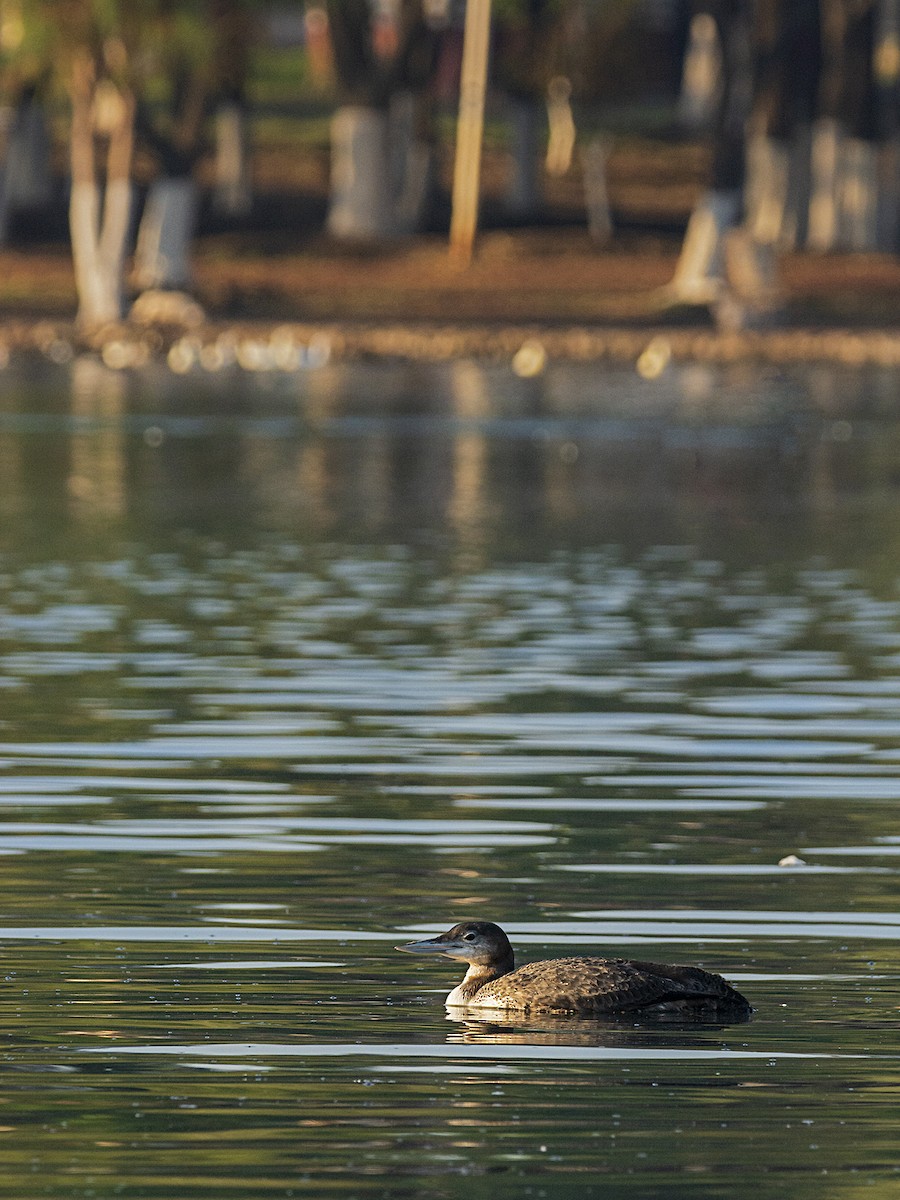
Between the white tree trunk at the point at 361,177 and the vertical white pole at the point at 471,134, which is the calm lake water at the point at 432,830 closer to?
the white tree trunk at the point at 361,177

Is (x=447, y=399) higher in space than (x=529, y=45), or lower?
lower

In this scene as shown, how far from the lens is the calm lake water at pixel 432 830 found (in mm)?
9141

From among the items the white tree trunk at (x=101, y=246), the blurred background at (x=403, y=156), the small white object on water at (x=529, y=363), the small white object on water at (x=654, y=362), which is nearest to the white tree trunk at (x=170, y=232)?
the blurred background at (x=403, y=156)

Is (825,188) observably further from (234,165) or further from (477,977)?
(477,977)

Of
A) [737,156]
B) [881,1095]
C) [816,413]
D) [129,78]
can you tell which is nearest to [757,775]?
[881,1095]

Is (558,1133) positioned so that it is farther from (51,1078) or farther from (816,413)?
(816,413)

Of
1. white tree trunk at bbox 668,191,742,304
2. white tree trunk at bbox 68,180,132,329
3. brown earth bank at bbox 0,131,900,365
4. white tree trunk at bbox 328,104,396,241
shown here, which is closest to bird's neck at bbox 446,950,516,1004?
brown earth bank at bbox 0,131,900,365

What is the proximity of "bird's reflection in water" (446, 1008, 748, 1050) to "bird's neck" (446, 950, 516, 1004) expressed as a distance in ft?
0.21

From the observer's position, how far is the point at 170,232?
63.6 meters

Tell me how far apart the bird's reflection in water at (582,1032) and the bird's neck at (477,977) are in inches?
2.5

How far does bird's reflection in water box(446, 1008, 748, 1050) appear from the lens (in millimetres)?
10266

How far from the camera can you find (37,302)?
66.3 metres

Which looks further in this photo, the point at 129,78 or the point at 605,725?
the point at 129,78

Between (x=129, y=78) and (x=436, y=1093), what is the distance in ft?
166
